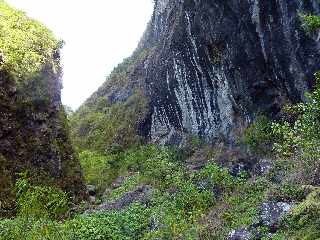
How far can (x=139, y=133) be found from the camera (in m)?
28.4

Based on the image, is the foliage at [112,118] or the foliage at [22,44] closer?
the foliage at [22,44]

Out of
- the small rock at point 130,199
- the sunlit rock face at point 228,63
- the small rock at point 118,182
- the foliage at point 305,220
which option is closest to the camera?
the foliage at point 305,220

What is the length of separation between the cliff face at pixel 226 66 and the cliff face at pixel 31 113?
581cm

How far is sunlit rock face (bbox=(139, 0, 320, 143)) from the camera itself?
652 inches

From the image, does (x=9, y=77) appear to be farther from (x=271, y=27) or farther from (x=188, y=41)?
(x=271, y=27)

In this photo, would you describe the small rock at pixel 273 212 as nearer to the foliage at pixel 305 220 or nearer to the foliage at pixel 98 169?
the foliage at pixel 305 220

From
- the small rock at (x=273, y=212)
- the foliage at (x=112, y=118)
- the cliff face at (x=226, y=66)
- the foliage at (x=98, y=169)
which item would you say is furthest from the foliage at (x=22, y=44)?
the small rock at (x=273, y=212)

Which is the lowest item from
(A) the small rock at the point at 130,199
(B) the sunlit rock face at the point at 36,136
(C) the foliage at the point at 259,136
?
(A) the small rock at the point at 130,199

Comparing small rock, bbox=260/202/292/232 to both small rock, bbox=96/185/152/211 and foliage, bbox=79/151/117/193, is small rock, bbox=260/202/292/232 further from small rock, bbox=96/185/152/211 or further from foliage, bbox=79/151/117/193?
foliage, bbox=79/151/117/193

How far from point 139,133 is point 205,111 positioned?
7112mm

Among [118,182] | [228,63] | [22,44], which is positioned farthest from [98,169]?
[228,63]

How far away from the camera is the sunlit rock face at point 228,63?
54.3ft

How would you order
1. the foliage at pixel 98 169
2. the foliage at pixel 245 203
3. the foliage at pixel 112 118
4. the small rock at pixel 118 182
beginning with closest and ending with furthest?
1. the foliage at pixel 245 203
2. the small rock at pixel 118 182
3. the foliage at pixel 98 169
4. the foliage at pixel 112 118

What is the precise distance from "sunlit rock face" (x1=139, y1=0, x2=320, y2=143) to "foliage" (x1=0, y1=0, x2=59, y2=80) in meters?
5.93
